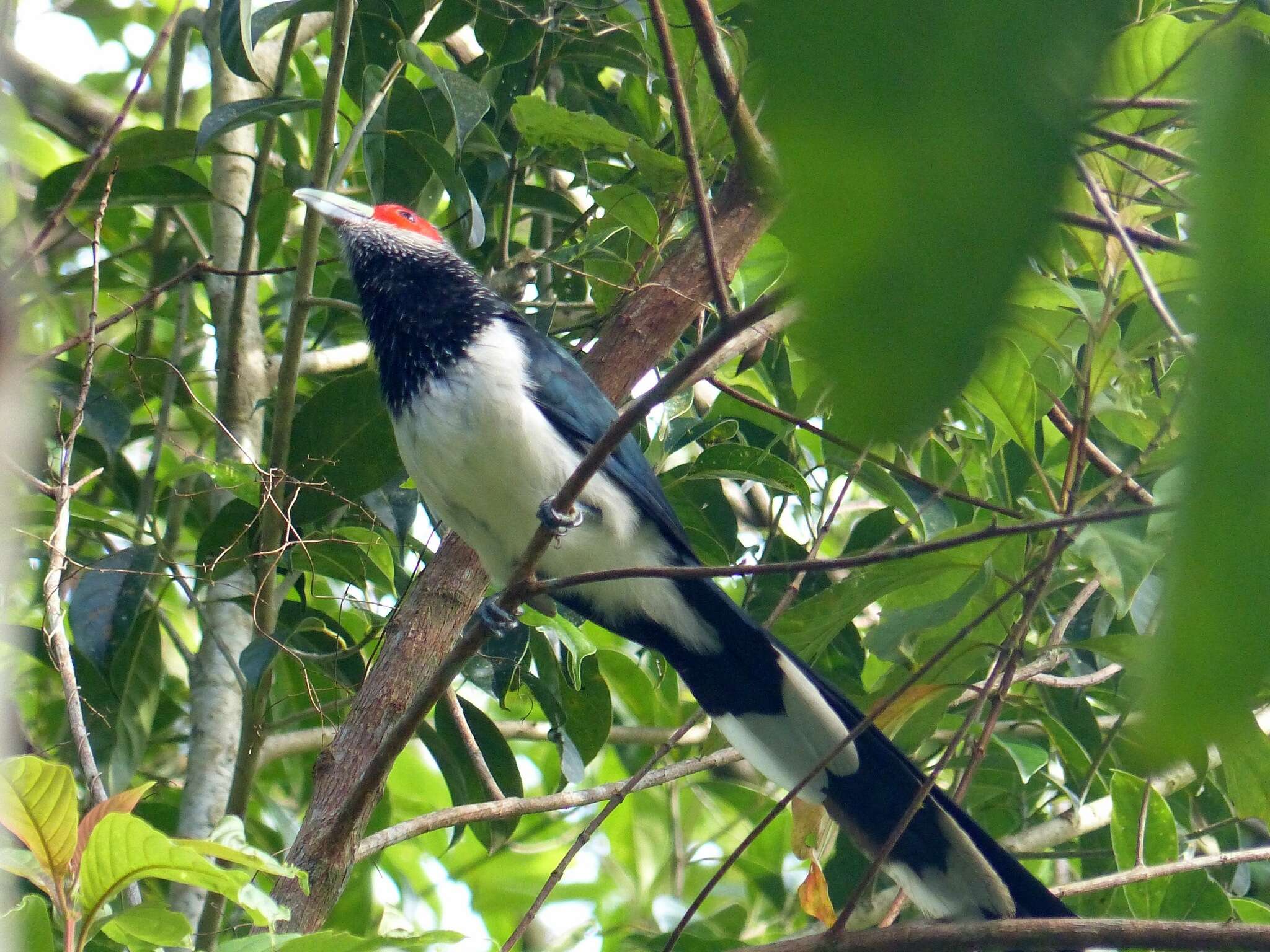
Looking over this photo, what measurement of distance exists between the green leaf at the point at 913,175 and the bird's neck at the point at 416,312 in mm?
2706

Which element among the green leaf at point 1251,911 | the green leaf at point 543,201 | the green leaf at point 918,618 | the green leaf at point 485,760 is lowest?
the green leaf at point 1251,911

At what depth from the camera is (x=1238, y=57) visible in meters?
0.34

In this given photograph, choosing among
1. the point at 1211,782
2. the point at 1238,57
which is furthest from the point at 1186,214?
the point at 1211,782

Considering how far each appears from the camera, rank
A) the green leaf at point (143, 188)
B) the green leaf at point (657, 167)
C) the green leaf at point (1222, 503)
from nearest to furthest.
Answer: the green leaf at point (1222, 503)
the green leaf at point (657, 167)
the green leaf at point (143, 188)

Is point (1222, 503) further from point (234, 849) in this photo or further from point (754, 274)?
A: point (754, 274)

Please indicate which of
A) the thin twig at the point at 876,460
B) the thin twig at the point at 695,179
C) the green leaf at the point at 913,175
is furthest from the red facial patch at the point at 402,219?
the green leaf at the point at 913,175

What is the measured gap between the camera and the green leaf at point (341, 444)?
123 inches

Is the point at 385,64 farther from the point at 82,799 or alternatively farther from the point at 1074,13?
the point at 1074,13

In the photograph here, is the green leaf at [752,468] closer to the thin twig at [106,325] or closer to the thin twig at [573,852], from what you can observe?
the thin twig at [573,852]

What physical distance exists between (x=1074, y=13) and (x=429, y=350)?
279cm

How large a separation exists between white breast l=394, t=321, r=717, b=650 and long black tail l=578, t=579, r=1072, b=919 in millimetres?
90

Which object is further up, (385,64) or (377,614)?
(385,64)

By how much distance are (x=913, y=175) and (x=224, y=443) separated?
345 cm

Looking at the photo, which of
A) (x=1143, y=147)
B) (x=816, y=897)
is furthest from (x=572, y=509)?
(x=1143, y=147)
